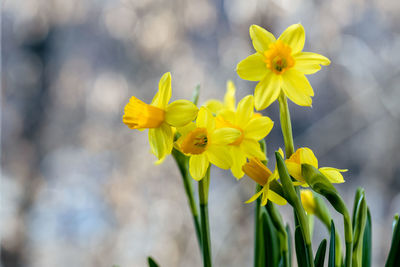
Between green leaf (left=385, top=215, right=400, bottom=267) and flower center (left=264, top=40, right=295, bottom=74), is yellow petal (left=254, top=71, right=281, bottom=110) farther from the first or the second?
green leaf (left=385, top=215, right=400, bottom=267)

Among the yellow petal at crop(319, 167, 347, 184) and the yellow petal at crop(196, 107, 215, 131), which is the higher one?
the yellow petal at crop(196, 107, 215, 131)

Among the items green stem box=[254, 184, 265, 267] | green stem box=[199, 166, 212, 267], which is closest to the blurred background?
green stem box=[254, 184, 265, 267]

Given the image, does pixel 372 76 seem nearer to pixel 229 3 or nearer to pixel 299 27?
pixel 229 3

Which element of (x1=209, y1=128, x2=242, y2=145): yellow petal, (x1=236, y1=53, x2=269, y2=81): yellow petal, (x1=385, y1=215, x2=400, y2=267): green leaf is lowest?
(x1=385, y1=215, x2=400, y2=267): green leaf

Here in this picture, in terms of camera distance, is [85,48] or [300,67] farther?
[85,48]

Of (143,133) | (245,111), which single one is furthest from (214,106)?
(143,133)

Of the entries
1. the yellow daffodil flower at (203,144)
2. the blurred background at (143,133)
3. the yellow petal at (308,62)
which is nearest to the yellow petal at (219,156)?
the yellow daffodil flower at (203,144)

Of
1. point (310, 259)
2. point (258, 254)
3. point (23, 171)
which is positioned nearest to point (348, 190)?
point (258, 254)
